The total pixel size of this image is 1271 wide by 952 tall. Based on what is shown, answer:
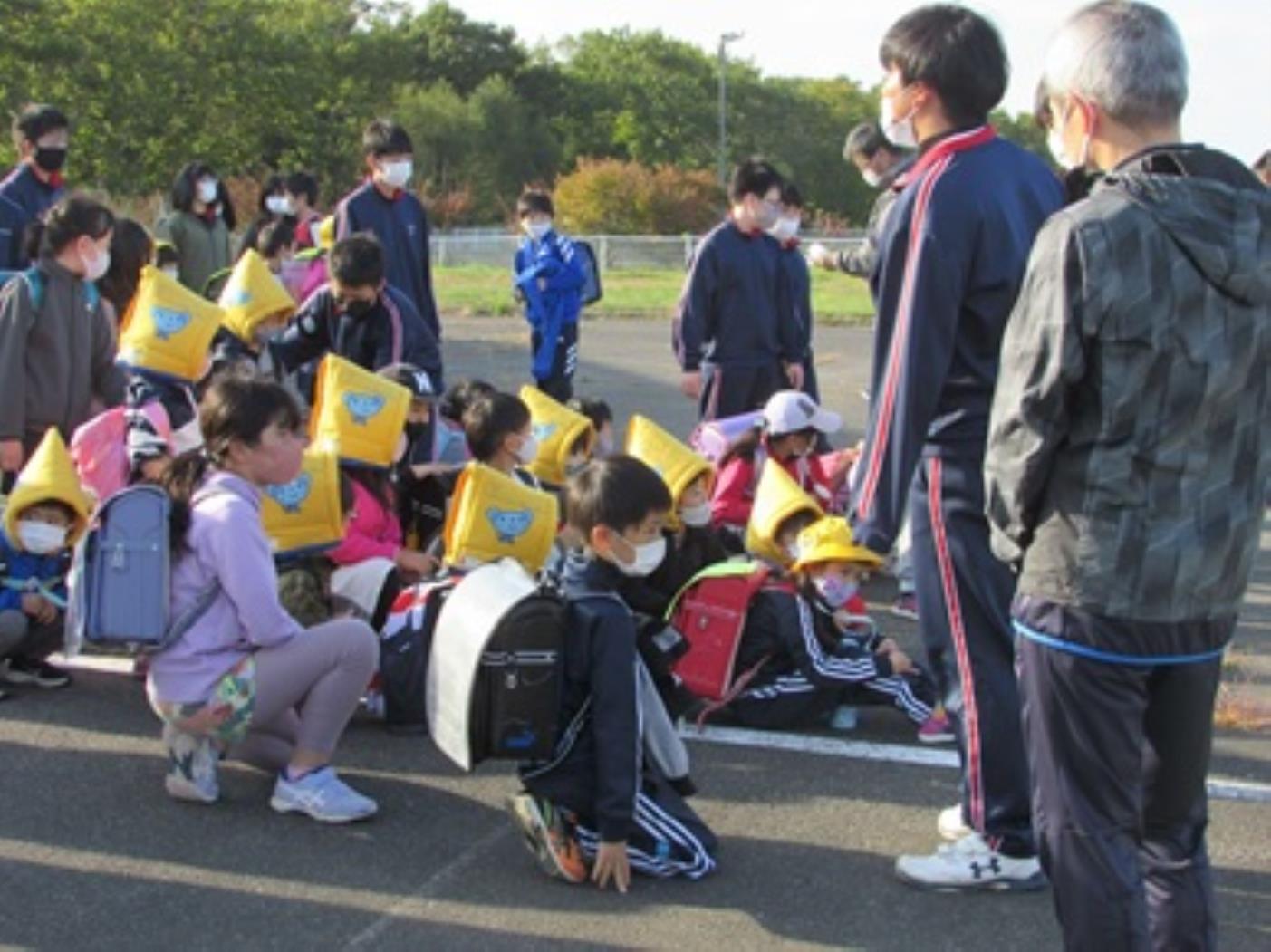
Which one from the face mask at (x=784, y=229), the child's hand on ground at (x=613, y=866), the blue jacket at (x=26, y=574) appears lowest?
the child's hand on ground at (x=613, y=866)

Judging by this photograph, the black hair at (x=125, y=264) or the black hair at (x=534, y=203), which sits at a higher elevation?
the black hair at (x=534, y=203)

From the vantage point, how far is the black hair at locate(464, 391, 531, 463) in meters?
5.86

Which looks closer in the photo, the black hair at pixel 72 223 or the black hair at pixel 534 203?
the black hair at pixel 72 223

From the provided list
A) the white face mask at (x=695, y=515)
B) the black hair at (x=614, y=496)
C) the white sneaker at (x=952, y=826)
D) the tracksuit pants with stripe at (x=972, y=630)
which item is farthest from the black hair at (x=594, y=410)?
the tracksuit pants with stripe at (x=972, y=630)

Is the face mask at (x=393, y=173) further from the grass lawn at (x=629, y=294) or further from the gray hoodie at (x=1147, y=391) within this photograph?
the grass lawn at (x=629, y=294)

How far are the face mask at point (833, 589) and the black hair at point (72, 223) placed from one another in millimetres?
2979

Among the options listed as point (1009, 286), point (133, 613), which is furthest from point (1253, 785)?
point (133, 613)

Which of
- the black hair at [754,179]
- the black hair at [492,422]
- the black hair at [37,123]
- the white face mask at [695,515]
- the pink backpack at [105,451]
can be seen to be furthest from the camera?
the black hair at [37,123]

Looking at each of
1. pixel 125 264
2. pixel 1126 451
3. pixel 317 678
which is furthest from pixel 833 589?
pixel 125 264

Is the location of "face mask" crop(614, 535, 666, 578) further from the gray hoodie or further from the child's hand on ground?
the gray hoodie

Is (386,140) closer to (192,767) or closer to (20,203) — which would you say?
(20,203)

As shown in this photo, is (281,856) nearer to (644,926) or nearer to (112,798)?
(112,798)

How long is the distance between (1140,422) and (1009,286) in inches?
41.4

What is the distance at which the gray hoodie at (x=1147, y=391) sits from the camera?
2682mm
